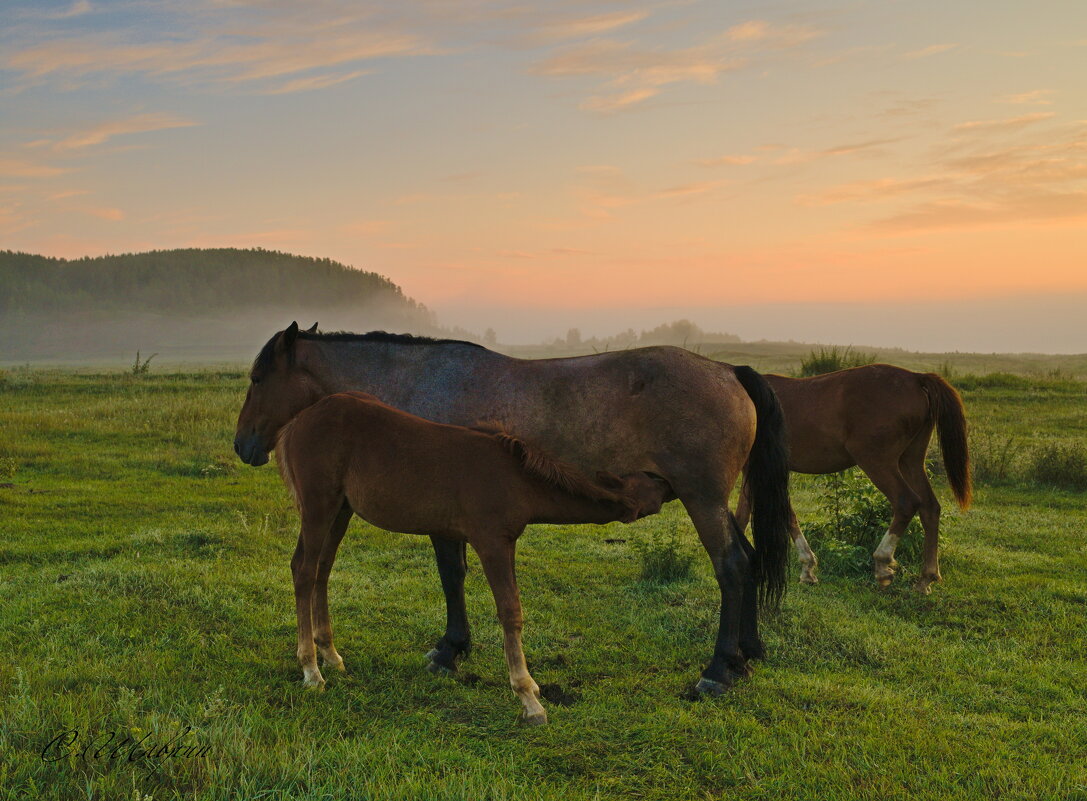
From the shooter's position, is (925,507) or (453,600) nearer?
(453,600)

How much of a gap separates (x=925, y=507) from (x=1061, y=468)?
6567 millimetres

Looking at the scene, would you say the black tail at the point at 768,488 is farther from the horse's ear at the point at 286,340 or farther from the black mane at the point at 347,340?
the horse's ear at the point at 286,340

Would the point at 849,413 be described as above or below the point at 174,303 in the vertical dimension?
below

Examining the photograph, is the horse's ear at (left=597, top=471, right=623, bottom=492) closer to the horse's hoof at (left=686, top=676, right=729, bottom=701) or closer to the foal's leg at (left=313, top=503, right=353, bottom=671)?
the horse's hoof at (left=686, top=676, right=729, bottom=701)

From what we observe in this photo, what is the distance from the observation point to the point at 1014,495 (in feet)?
40.1

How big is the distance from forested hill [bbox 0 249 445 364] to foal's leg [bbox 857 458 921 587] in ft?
399

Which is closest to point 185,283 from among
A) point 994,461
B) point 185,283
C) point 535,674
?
point 185,283

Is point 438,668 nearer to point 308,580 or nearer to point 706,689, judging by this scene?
point 308,580

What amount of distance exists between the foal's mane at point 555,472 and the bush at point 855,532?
497 centimetres

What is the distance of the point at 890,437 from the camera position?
26.5ft

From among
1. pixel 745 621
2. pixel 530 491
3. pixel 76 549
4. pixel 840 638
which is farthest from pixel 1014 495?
pixel 76 549

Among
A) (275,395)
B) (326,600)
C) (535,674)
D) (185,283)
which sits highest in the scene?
(185,283)

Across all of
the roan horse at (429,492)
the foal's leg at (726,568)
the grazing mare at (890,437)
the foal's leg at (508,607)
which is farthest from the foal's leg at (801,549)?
the foal's leg at (508,607)

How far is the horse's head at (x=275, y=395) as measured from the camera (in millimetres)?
6418
